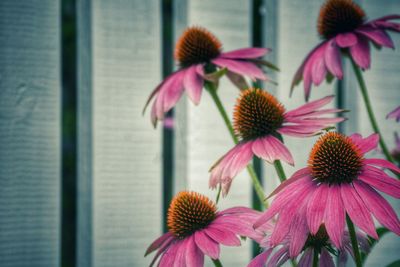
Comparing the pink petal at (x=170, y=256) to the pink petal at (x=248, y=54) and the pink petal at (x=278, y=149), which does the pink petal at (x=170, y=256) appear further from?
the pink petal at (x=248, y=54)

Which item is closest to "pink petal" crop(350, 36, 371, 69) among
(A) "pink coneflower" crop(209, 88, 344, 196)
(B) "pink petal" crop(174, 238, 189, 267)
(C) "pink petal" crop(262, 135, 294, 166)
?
(A) "pink coneflower" crop(209, 88, 344, 196)

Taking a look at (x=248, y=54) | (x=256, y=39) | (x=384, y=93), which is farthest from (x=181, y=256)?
(x=256, y=39)

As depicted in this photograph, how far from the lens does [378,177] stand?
587mm

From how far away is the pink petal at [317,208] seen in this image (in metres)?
0.54

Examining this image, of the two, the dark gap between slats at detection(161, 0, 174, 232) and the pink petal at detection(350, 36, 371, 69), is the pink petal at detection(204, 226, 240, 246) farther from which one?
the dark gap between slats at detection(161, 0, 174, 232)

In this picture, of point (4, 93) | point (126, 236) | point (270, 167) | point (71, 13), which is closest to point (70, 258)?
point (126, 236)

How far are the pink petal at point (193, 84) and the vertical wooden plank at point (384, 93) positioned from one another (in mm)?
624

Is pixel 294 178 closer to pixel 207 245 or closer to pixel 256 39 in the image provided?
pixel 207 245

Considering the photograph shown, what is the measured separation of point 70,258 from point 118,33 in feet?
2.27

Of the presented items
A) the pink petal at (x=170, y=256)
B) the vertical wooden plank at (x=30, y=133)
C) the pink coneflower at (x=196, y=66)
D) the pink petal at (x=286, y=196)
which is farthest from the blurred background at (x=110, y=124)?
the pink petal at (x=286, y=196)

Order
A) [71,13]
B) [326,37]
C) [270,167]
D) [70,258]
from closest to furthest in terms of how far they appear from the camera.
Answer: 1. [326,37]
2. [270,167]
3. [70,258]
4. [71,13]

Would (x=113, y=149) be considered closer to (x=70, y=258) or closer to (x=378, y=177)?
(x=70, y=258)

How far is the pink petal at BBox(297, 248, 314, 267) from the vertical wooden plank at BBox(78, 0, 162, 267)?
606mm

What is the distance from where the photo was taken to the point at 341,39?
859 millimetres
